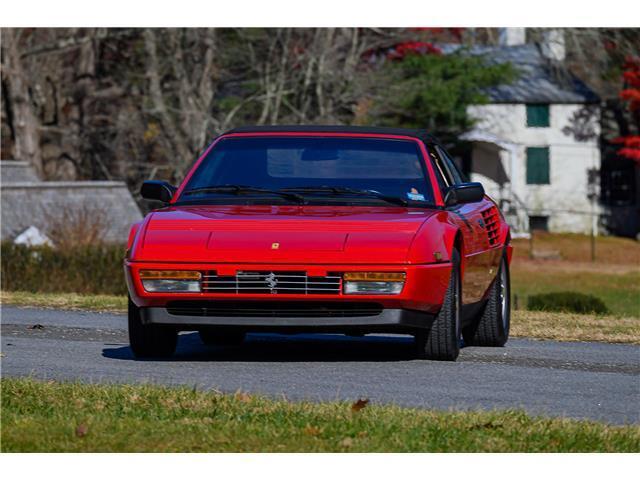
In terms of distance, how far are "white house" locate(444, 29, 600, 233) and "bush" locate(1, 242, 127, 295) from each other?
95.1ft

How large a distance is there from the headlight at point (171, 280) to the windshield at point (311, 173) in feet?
3.57

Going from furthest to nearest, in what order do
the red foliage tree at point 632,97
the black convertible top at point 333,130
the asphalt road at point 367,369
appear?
the red foliage tree at point 632,97 < the black convertible top at point 333,130 < the asphalt road at point 367,369

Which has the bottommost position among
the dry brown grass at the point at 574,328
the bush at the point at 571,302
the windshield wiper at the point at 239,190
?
the bush at the point at 571,302

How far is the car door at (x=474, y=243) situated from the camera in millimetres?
10648

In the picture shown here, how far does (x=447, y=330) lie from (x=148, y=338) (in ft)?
6.75

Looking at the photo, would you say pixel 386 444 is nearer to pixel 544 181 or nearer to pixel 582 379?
pixel 582 379

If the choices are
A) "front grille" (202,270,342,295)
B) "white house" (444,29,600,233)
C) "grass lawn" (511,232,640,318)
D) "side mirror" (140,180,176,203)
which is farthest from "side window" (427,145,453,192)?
"white house" (444,29,600,233)

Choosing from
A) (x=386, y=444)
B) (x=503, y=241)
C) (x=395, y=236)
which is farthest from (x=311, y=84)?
(x=386, y=444)

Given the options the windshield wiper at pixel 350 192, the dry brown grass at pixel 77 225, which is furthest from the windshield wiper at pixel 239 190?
the dry brown grass at pixel 77 225

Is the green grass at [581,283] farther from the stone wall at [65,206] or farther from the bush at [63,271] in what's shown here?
the stone wall at [65,206]

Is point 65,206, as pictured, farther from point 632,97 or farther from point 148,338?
point 148,338

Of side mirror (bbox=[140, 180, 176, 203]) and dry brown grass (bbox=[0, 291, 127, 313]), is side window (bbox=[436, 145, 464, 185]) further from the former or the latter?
dry brown grass (bbox=[0, 291, 127, 313])

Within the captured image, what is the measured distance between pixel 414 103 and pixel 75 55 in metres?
11.6

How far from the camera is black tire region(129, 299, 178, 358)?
10141mm
